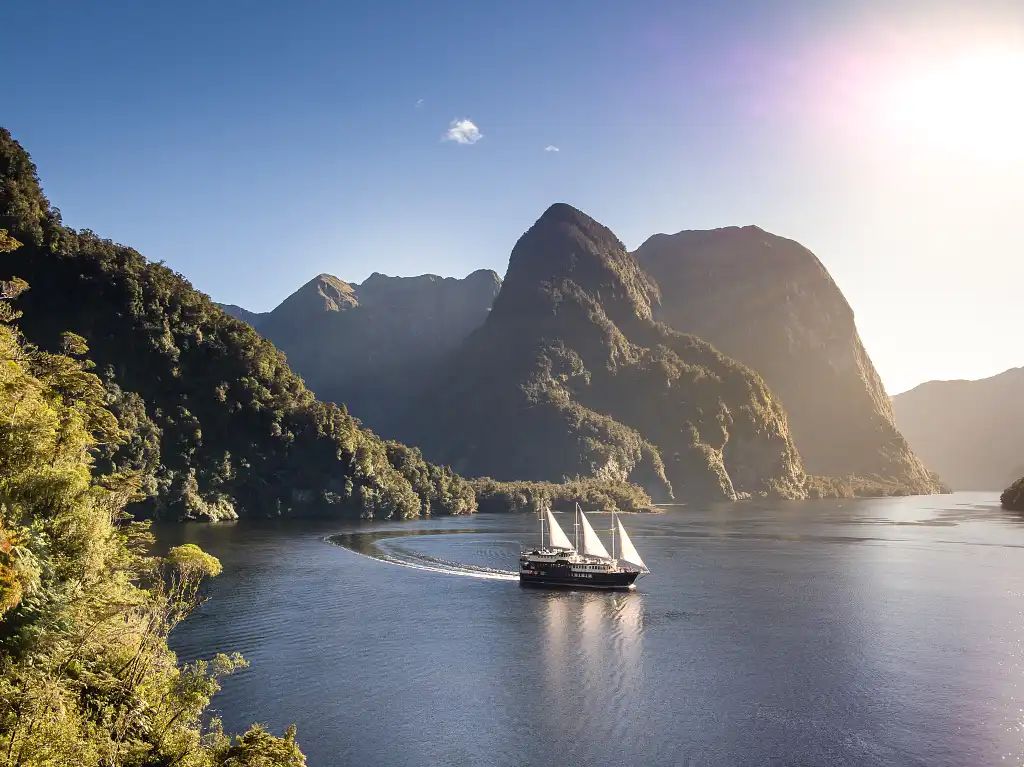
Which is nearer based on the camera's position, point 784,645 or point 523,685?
point 523,685

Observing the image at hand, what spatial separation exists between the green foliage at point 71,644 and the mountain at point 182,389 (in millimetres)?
111970

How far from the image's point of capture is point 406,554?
104 meters

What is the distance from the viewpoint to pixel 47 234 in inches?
5994

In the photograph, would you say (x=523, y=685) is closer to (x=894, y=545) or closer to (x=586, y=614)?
(x=586, y=614)

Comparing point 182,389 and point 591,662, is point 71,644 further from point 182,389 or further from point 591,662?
point 182,389

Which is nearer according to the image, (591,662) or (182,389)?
(591,662)

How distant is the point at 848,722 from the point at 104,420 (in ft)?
172

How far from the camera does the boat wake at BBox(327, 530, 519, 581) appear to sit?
88312 millimetres

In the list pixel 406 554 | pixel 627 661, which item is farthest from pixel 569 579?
pixel 406 554

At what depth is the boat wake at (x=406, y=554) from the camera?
290 feet

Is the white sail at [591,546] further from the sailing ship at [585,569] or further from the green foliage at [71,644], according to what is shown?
the green foliage at [71,644]

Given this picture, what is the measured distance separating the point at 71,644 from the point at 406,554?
80891mm

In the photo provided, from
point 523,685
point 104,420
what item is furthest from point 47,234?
point 523,685

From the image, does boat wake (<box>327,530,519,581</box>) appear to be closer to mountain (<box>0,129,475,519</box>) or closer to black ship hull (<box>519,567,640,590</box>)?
black ship hull (<box>519,567,640,590</box>)
